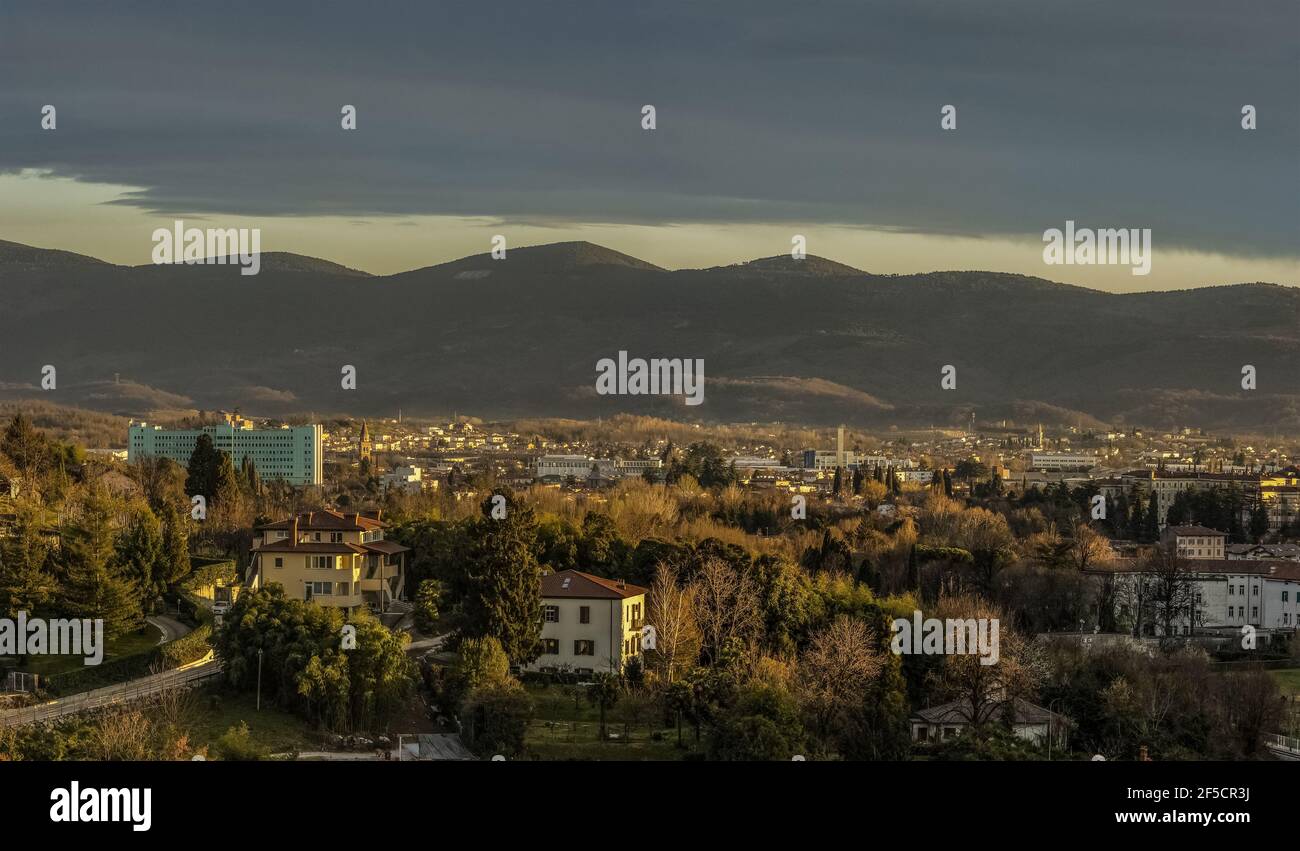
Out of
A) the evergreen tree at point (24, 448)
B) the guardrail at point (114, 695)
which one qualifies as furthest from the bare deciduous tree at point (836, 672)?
the evergreen tree at point (24, 448)

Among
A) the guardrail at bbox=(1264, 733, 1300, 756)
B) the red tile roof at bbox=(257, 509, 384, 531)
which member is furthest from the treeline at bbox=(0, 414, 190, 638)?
the guardrail at bbox=(1264, 733, 1300, 756)

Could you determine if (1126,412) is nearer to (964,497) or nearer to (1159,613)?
(964,497)

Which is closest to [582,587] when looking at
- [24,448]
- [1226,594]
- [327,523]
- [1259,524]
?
[327,523]

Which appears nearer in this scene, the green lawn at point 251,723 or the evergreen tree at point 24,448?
the green lawn at point 251,723

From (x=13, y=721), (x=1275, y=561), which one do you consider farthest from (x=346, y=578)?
(x=1275, y=561)

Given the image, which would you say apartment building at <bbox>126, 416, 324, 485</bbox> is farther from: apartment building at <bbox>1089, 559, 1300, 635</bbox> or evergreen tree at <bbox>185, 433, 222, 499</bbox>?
apartment building at <bbox>1089, 559, 1300, 635</bbox>

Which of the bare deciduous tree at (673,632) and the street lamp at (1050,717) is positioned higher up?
the bare deciduous tree at (673,632)

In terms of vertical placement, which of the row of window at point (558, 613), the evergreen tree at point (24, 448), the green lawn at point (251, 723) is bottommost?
the green lawn at point (251, 723)

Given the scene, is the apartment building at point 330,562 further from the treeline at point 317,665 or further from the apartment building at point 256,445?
the apartment building at point 256,445
